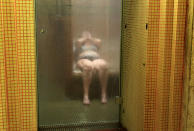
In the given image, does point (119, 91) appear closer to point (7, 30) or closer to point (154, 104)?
point (154, 104)

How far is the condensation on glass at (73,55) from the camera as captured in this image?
3.34m

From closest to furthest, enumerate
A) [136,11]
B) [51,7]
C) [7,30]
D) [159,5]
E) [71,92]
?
[7,30], [159,5], [136,11], [51,7], [71,92]

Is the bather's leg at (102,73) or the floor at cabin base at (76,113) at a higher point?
the bather's leg at (102,73)

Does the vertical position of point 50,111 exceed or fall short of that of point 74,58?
it falls short

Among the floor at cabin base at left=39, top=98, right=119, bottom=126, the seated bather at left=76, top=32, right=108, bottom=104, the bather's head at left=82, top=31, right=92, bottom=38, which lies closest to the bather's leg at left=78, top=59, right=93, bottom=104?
the seated bather at left=76, top=32, right=108, bottom=104

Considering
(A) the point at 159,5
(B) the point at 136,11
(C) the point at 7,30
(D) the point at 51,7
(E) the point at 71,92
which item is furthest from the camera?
(E) the point at 71,92

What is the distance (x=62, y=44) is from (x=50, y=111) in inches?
31.9

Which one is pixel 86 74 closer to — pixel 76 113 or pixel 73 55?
pixel 73 55

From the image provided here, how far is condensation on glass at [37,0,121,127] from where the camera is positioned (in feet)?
10.9

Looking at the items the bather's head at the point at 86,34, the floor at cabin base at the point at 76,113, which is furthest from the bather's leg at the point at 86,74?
the bather's head at the point at 86,34

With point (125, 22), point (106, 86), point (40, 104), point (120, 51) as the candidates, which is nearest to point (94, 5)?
point (125, 22)

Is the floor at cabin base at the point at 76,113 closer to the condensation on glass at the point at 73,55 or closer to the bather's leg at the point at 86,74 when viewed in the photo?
the condensation on glass at the point at 73,55

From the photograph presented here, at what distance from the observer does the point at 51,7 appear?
3.30 metres

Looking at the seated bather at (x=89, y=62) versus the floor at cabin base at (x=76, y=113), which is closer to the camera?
the seated bather at (x=89, y=62)
